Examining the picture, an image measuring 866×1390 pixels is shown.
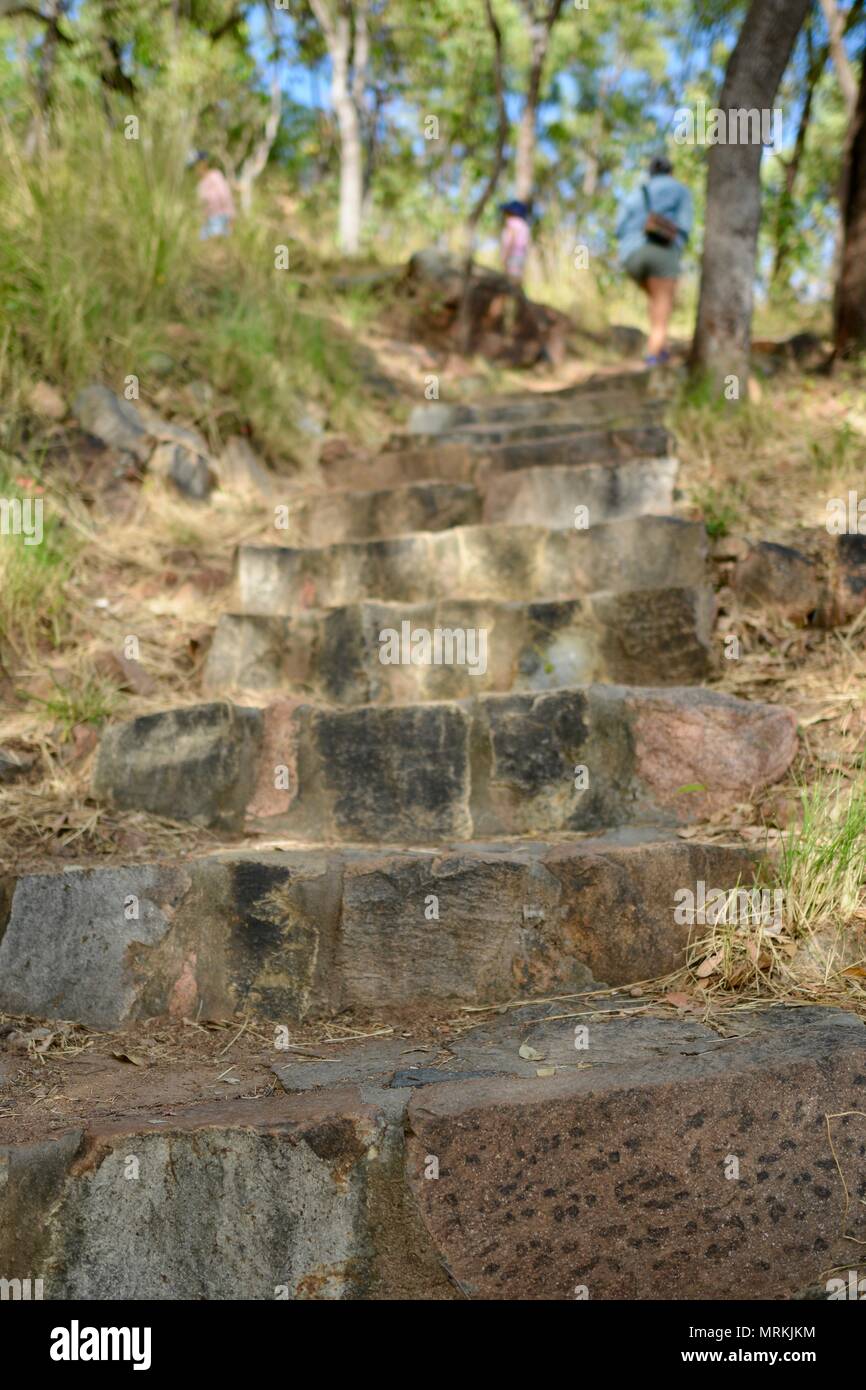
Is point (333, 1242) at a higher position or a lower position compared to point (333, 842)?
lower

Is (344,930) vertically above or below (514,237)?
below

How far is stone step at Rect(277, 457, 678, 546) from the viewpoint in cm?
394

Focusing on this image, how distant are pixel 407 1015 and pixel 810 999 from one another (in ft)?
2.50

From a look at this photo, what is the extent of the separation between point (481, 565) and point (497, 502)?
0.64m

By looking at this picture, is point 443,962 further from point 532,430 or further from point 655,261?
point 655,261

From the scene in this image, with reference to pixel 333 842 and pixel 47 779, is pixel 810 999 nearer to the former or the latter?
pixel 333 842

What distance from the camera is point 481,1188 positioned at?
64.4 inches

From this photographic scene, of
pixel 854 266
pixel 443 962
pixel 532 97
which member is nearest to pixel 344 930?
pixel 443 962

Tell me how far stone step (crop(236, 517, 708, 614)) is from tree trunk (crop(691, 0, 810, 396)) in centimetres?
186

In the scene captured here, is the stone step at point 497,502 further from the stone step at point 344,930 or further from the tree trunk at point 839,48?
the tree trunk at point 839,48

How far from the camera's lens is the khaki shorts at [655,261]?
6.61m

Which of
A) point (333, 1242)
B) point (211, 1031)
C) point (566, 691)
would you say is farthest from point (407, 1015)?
point (566, 691)

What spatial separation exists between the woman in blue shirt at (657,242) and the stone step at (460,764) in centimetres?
447

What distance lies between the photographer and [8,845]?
244 centimetres
